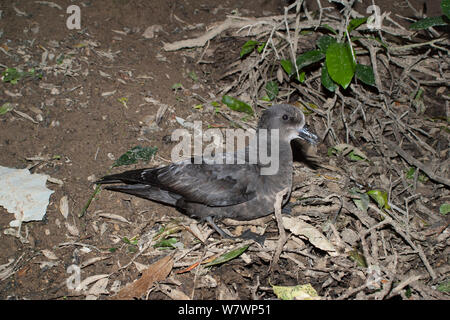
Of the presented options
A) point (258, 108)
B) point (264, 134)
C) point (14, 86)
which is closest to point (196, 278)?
point (264, 134)

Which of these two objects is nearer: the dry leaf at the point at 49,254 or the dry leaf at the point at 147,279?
the dry leaf at the point at 147,279

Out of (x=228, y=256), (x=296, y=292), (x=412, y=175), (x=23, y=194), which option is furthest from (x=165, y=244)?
(x=412, y=175)

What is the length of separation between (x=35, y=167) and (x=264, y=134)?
2.35 meters

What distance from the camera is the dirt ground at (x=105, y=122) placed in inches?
130

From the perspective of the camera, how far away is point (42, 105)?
14.4 feet

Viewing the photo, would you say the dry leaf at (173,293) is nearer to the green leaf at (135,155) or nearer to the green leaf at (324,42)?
the green leaf at (135,155)

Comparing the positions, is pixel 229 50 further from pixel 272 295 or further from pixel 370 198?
pixel 272 295

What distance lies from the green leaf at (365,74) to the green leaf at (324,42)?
43 cm

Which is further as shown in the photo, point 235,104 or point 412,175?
point 235,104

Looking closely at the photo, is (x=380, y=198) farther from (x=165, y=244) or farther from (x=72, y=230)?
(x=72, y=230)

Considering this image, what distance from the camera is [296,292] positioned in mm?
3055

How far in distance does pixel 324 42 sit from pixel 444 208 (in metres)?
2.28

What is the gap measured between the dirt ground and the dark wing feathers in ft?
1.04

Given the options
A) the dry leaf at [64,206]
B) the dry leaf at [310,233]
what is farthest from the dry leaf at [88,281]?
the dry leaf at [310,233]
